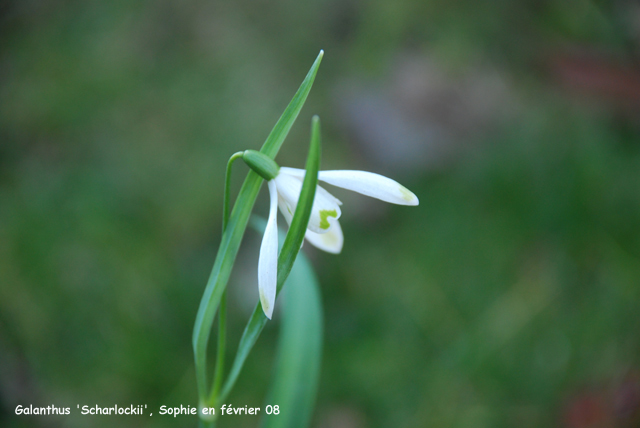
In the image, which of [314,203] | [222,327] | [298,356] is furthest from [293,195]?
[298,356]

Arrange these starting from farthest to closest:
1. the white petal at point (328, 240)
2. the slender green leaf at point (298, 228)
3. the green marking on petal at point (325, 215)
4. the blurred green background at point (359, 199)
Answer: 1. the blurred green background at point (359, 199)
2. the white petal at point (328, 240)
3. the green marking on petal at point (325, 215)
4. the slender green leaf at point (298, 228)

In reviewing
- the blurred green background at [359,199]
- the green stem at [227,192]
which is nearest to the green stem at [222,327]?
the green stem at [227,192]

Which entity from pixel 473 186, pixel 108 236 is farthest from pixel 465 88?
pixel 108 236

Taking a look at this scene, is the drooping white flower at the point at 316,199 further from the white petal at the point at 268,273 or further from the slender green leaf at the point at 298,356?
the slender green leaf at the point at 298,356

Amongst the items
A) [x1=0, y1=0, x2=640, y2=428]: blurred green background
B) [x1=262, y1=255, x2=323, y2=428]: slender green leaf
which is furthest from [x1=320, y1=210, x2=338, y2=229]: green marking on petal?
[x1=0, y1=0, x2=640, y2=428]: blurred green background

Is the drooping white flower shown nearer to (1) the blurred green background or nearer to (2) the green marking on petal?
(2) the green marking on petal

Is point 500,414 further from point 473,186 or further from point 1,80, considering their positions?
point 1,80
